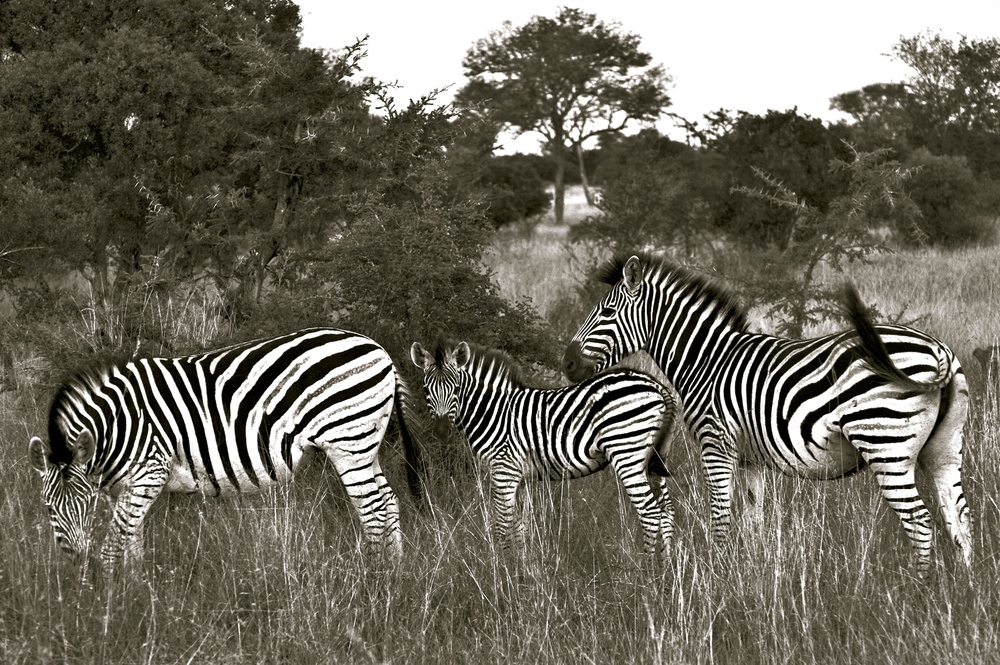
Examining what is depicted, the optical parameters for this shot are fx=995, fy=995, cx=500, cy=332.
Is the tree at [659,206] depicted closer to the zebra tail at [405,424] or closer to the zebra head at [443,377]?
the zebra tail at [405,424]

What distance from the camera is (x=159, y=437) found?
496 centimetres

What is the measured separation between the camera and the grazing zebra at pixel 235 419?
4.89 metres

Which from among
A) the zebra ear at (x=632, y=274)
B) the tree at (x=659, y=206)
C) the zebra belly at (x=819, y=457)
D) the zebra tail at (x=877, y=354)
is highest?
the tree at (x=659, y=206)

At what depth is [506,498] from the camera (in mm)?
5305

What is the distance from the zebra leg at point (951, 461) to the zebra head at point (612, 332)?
5.32 ft

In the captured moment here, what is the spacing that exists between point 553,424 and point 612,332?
710mm

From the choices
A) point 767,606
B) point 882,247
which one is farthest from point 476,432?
point 882,247


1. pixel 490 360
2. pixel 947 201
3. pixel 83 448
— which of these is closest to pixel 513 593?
pixel 490 360

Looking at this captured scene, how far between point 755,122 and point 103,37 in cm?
1006

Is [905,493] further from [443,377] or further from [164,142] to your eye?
[164,142]

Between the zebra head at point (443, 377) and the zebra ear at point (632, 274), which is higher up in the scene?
the zebra ear at point (632, 274)

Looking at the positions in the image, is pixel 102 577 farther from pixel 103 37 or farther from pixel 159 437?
pixel 103 37

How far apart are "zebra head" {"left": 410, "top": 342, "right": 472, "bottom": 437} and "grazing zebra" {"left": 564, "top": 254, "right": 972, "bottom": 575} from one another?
0.62 m

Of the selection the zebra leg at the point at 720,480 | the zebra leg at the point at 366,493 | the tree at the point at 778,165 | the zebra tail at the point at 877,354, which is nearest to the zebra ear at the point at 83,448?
the zebra leg at the point at 366,493
